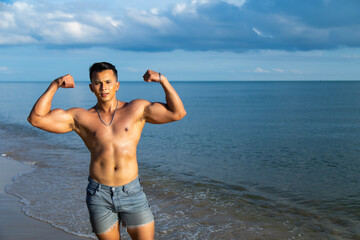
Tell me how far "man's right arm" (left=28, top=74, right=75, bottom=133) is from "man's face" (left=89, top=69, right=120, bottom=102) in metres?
0.23

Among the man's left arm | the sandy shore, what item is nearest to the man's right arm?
the man's left arm

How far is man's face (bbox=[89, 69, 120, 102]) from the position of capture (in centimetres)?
362

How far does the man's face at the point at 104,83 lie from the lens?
3.62 meters

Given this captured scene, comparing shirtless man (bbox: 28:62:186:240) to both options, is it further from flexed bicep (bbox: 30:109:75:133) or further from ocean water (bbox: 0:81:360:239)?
ocean water (bbox: 0:81:360:239)

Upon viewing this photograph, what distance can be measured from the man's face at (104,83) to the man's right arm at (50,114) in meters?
0.23

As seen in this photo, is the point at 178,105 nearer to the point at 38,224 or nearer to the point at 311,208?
the point at 38,224

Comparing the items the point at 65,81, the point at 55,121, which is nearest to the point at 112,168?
the point at 55,121

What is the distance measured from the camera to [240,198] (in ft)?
29.5

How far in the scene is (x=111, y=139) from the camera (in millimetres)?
3658

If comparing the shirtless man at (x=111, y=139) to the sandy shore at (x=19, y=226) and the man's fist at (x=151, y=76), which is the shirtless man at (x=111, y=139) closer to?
the man's fist at (x=151, y=76)

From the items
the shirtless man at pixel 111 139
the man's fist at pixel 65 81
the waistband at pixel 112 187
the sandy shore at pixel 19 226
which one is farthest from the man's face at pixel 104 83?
the sandy shore at pixel 19 226

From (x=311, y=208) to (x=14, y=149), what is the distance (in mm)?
11425

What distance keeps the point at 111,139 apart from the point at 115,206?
63 centimetres

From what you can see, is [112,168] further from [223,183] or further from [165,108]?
[223,183]
